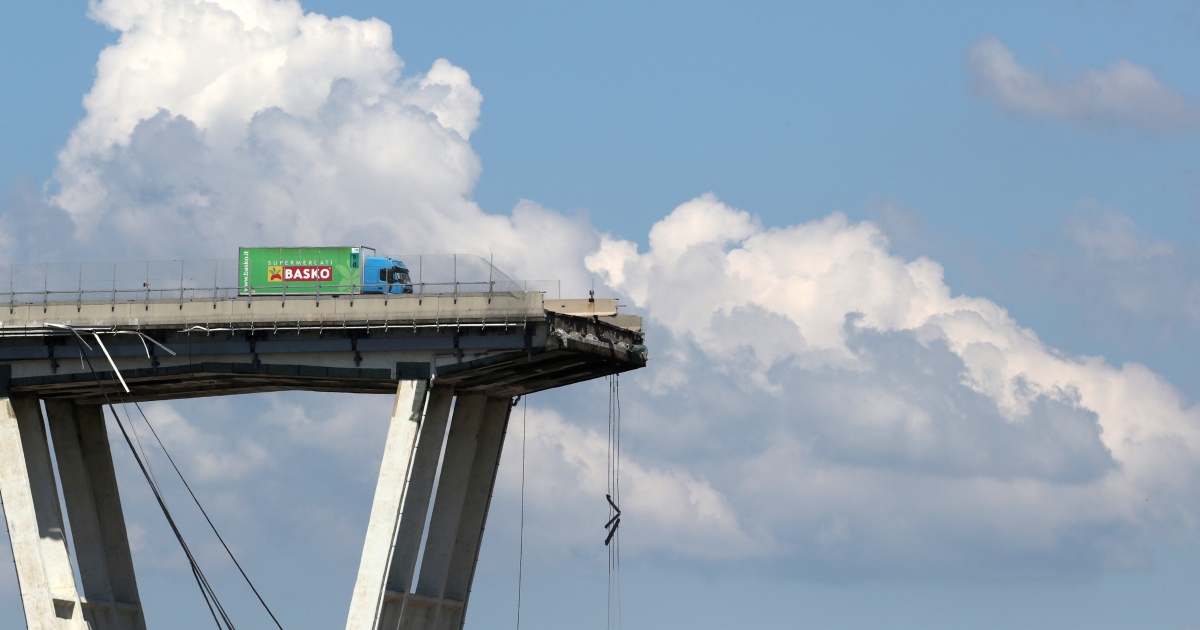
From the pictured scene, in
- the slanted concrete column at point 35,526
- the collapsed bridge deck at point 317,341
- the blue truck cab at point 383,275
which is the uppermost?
the blue truck cab at point 383,275

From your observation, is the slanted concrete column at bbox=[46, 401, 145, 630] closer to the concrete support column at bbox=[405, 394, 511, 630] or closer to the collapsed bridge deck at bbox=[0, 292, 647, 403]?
the collapsed bridge deck at bbox=[0, 292, 647, 403]

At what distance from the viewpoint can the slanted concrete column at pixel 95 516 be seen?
288 feet

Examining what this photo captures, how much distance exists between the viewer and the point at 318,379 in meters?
83.1

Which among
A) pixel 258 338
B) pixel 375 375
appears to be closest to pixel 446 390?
pixel 375 375

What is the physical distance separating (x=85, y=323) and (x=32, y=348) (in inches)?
129

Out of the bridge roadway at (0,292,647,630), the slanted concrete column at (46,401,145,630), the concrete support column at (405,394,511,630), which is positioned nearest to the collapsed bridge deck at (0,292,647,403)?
the bridge roadway at (0,292,647,630)

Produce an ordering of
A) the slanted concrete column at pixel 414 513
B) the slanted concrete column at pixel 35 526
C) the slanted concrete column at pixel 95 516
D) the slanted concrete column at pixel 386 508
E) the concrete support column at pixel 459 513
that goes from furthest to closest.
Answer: the slanted concrete column at pixel 95 516 → the concrete support column at pixel 459 513 → the slanted concrete column at pixel 35 526 → the slanted concrete column at pixel 414 513 → the slanted concrete column at pixel 386 508

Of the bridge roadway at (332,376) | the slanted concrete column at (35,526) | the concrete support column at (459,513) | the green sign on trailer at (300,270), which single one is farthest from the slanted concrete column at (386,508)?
the slanted concrete column at (35,526)

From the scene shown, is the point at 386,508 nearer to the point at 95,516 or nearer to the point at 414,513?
the point at 414,513

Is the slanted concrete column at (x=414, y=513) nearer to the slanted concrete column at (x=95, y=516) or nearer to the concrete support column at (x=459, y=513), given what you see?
the concrete support column at (x=459, y=513)

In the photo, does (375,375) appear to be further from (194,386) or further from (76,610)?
(76,610)

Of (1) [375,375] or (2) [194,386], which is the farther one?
(2) [194,386]

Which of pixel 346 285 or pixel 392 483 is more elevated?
pixel 346 285

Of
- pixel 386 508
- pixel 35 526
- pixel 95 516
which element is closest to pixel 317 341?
pixel 386 508
